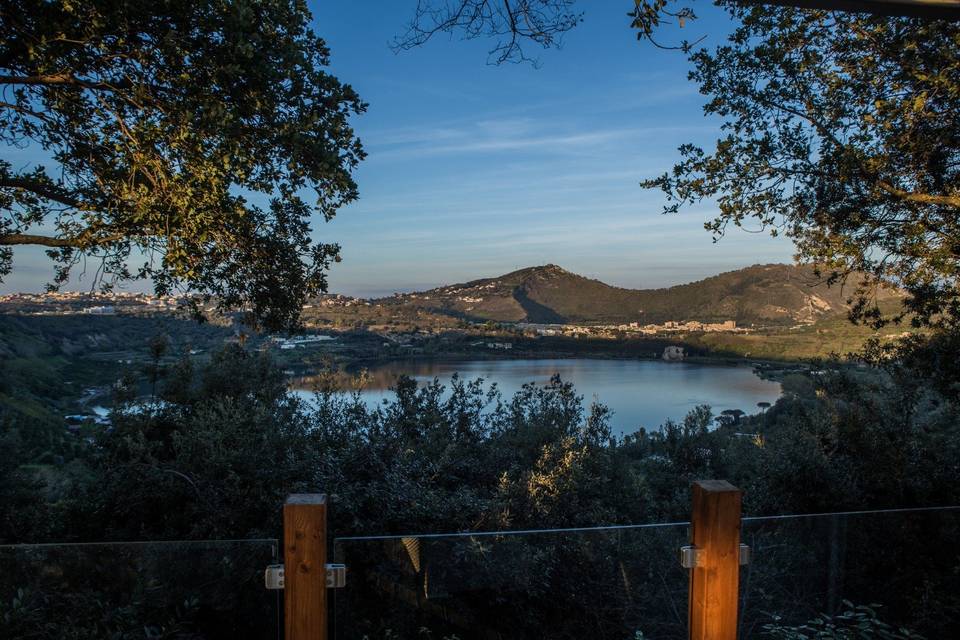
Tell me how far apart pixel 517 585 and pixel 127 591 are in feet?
4.50

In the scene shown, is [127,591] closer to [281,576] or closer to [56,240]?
[281,576]

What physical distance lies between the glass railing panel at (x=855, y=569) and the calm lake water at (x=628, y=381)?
4907 millimetres

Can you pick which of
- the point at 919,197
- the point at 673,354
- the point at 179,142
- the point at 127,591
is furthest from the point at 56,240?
the point at 673,354

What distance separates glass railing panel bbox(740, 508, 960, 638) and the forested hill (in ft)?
42.5

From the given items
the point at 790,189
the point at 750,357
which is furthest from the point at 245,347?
the point at 750,357

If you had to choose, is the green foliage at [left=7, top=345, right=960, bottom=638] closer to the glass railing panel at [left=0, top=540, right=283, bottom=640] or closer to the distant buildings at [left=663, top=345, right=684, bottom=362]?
the glass railing panel at [left=0, top=540, right=283, bottom=640]

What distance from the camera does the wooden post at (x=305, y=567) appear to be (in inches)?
71.4

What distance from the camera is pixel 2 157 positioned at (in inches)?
162

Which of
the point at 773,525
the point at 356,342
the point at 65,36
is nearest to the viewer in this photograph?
the point at 773,525

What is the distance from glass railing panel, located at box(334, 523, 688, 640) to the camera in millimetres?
2004

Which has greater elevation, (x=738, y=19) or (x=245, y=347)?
(x=738, y=19)

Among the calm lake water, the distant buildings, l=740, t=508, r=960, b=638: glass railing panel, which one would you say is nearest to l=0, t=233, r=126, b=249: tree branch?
the calm lake water

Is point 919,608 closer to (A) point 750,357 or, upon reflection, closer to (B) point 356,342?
(B) point 356,342

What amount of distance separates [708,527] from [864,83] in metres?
4.56
